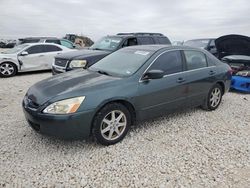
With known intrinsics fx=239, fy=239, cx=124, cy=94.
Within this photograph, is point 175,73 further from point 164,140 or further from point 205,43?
point 205,43

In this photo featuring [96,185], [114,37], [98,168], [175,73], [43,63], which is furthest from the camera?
[43,63]

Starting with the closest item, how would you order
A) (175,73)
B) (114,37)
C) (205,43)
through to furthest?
(175,73) → (114,37) → (205,43)

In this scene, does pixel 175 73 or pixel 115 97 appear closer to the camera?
pixel 115 97

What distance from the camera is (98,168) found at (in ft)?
9.92

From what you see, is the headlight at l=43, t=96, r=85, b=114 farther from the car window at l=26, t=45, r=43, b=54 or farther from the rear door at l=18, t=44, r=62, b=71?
the car window at l=26, t=45, r=43, b=54

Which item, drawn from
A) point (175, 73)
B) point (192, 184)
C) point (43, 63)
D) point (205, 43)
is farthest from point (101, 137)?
point (205, 43)

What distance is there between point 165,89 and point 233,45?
4.76m

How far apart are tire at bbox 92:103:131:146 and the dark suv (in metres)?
3.20

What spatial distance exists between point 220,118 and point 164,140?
1666mm

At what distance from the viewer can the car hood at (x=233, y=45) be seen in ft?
23.5

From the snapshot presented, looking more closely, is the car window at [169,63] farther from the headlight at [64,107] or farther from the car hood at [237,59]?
the car hood at [237,59]

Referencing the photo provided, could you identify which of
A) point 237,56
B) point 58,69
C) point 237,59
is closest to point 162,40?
point 237,56

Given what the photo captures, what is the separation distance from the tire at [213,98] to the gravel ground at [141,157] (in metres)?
0.54

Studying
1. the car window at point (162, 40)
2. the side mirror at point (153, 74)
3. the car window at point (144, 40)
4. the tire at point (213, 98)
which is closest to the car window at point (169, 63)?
the side mirror at point (153, 74)
